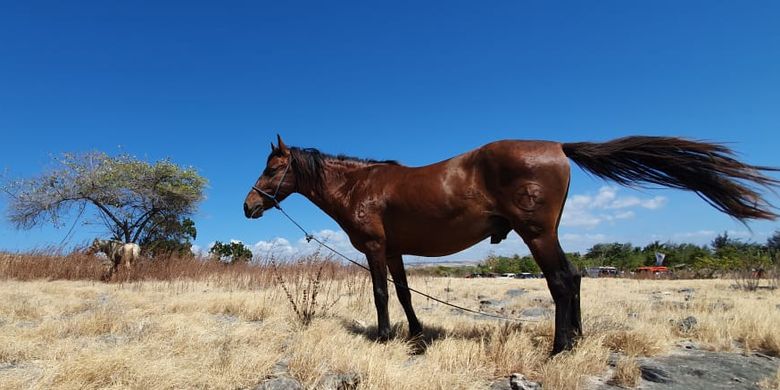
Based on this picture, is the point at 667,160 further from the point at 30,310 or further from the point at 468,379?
the point at 30,310

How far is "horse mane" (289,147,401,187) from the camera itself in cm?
539

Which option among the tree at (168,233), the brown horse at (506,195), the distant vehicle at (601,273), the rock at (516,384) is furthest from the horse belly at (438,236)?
the tree at (168,233)

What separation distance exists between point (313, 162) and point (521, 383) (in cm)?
334

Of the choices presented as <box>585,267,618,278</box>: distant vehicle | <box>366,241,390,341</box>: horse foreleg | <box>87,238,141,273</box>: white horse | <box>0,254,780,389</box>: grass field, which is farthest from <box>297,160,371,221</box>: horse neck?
<box>585,267,618,278</box>: distant vehicle

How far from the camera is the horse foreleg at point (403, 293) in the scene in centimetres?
506

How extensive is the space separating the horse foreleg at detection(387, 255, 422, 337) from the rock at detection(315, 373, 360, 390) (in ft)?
5.98

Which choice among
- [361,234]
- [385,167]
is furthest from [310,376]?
[385,167]

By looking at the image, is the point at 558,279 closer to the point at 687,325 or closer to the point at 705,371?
the point at 705,371

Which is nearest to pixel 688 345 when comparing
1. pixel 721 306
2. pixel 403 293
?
pixel 403 293

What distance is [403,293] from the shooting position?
512cm

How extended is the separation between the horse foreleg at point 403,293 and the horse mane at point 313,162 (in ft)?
3.77

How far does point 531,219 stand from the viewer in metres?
4.04

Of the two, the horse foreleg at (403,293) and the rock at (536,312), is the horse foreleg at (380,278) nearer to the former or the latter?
the horse foreleg at (403,293)

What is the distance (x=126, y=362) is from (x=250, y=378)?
2.84 feet
